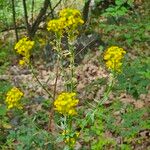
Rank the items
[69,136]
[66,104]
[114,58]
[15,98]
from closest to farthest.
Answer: [66,104], [114,58], [69,136], [15,98]

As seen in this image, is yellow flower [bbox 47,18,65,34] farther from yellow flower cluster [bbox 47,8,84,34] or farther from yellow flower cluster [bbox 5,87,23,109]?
yellow flower cluster [bbox 5,87,23,109]

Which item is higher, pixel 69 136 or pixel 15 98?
pixel 15 98

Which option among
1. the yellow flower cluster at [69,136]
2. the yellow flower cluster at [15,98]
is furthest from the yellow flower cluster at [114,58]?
the yellow flower cluster at [15,98]

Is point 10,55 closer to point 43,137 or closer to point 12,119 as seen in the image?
point 12,119

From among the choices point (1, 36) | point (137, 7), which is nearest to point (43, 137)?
point (1, 36)

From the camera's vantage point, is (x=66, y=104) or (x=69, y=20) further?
(x=69, y=20)

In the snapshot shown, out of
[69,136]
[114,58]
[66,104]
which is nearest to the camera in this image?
[66,104]

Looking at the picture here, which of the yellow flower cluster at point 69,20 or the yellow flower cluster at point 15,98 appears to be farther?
the yellow flower cluster at point 15,98

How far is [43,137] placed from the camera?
11.5 ft

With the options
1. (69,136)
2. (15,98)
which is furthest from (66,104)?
(15,98)

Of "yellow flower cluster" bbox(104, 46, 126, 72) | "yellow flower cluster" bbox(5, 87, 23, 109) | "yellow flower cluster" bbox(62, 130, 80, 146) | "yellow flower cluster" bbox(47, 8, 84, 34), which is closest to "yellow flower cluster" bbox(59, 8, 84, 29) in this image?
"yellow flower cluster" bbox(47, 8, 84, 34)

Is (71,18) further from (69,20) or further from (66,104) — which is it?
(66,104)

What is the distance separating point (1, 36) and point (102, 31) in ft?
5.78

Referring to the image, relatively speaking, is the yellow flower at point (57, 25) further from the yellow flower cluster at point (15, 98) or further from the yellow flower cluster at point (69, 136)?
the yellow flower cluster at point (69, 136)
